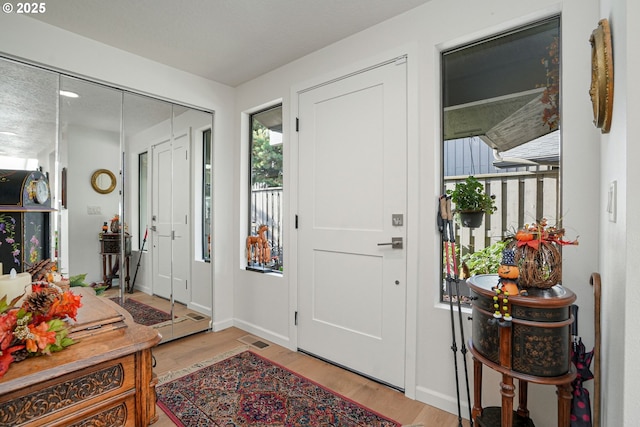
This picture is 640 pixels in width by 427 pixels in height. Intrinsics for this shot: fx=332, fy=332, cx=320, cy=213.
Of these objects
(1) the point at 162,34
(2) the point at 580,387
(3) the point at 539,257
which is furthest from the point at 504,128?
(1) the point at 162,34

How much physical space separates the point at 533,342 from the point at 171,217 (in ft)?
9.62

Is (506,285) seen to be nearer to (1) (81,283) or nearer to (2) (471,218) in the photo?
(2) (471,218)

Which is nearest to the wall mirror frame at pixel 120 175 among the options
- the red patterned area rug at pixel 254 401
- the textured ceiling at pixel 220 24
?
the textured ceiling at pixel 220 24

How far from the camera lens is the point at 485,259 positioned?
204 centimetres

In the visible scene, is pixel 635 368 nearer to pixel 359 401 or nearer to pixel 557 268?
pixel 557 268

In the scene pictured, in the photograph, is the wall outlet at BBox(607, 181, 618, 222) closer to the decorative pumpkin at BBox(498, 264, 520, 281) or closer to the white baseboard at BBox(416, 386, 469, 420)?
the decorative pumpkin at BBox(498, 264, 520, 281)

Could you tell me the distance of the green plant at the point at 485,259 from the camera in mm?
1998

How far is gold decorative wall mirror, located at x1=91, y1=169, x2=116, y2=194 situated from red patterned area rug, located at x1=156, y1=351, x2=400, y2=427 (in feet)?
5.08

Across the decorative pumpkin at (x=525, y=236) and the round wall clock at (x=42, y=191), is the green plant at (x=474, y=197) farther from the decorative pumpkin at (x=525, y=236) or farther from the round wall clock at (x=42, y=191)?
A: the round wall clock at (x=42, y=191)

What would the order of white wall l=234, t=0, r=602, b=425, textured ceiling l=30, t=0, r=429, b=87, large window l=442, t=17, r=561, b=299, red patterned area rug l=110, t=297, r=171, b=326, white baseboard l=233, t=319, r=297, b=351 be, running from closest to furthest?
1. white wall l=234, t=0, r=602, b=425
2. large window l=442, t=17, r=561, b=299
3. textured ceiling l=30, t=0, r=429, b=87
4. red patterned area rug l=110, t=297, r=171, b=326
5. white baseboard l=233, t=319, r=297, b=351

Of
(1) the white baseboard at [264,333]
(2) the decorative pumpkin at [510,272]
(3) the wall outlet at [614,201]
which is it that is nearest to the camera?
(3) the wall outlet at [614,201]

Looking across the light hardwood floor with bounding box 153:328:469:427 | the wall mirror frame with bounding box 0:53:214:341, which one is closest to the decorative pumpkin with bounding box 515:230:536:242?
the light hardwood floor with bounding box 153:328:469:427

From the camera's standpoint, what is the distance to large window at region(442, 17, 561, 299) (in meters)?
1.81

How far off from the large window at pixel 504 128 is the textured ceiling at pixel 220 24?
595 mm
